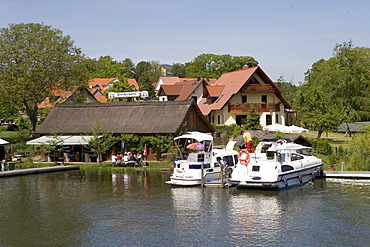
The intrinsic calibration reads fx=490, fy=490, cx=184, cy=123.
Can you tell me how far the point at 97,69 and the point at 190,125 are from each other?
105019 mm

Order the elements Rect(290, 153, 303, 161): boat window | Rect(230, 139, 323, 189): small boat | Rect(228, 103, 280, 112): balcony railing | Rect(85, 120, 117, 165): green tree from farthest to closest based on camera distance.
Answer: Rect(228, 103, 280, 112): balcony railing < Rect(85, 120, 117, 165): green tree < Rect(290, 153, 303, 161): boat window < Rect(230, 139, 323, 189): small boat

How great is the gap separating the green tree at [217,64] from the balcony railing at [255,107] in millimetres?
59519

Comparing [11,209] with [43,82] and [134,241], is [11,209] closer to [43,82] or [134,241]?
[134,241]

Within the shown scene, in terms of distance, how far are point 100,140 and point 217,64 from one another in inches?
3620

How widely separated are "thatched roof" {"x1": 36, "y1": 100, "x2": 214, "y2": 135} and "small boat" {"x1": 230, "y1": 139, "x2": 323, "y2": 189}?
15.4m

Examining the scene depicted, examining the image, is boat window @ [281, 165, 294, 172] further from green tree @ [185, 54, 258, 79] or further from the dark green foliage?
the dark green foliage

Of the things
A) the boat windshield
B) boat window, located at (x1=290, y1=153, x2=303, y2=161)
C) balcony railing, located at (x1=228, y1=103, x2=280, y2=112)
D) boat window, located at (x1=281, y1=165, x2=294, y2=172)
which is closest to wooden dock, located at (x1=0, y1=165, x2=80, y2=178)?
the boat windshield

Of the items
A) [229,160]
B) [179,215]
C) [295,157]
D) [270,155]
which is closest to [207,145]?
[229,160]

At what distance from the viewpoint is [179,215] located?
88.4ft

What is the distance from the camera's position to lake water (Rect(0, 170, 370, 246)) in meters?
22.6

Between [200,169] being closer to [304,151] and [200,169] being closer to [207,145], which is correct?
[207,145]

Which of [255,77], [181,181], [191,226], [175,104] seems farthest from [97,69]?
[191,226]

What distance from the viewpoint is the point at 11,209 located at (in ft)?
97.2

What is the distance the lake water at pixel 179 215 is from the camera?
22578 mm
